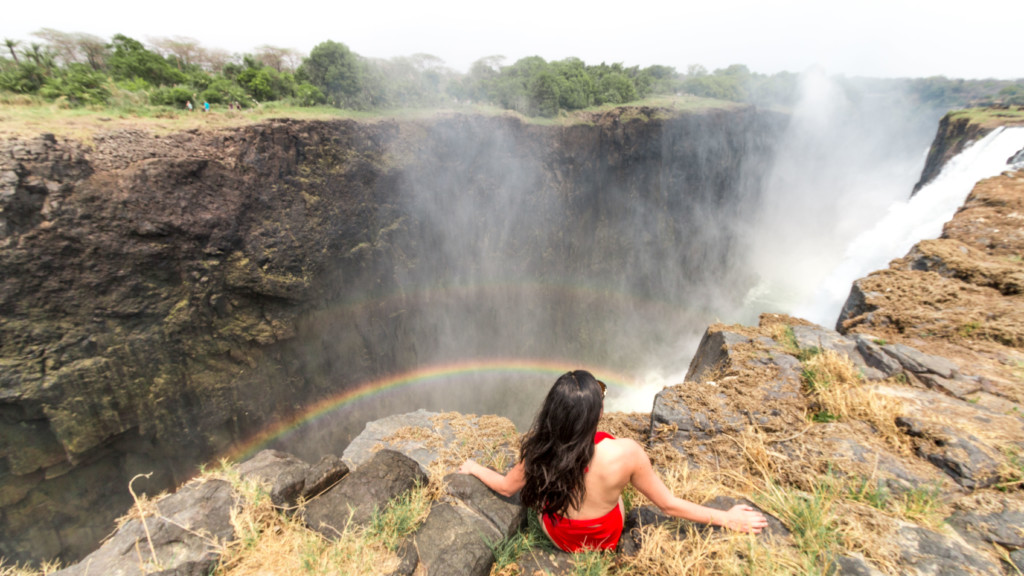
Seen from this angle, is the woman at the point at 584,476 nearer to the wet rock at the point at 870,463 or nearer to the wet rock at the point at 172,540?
the wet rock at the point at 870,463

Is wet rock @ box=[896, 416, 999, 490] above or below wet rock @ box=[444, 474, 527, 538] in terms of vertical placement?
above

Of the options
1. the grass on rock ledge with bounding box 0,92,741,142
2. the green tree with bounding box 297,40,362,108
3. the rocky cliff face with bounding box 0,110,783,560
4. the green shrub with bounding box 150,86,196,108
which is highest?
the green tree with bounding box 297,40,362,108

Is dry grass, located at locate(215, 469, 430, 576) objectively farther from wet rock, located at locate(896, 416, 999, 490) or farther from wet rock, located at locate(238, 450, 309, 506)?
wet rock, located at locate(896, 416, 999, 490)

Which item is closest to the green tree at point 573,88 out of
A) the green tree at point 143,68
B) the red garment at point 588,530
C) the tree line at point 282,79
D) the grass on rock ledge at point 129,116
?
the tree line at point 282,79

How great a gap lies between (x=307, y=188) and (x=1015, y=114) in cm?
2571

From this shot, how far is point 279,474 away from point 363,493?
2.15 ft

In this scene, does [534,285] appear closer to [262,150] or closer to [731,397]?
[262,150]

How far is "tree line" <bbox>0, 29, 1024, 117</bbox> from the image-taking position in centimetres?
1036

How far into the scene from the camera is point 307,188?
11.4 metres

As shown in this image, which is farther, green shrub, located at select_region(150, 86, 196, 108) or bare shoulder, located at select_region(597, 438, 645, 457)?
green shrub, located at select_region(150, 86, 196, 108)

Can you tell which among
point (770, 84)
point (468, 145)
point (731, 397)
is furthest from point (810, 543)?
point (770, 84)

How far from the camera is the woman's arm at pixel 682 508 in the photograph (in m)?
2.11

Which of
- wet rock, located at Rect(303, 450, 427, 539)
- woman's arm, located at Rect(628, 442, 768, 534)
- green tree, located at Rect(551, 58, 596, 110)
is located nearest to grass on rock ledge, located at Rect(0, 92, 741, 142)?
green tree, located at Rect(551, 58, 596, 110)

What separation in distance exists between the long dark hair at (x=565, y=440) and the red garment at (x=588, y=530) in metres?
0.13
